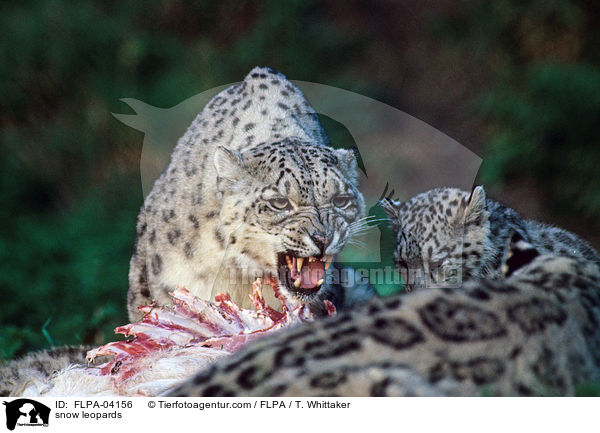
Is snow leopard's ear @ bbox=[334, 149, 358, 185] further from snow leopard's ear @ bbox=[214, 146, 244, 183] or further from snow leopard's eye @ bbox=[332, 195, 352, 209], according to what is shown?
snow leopard's ear @ bbox=[214, 146, 244, 183]

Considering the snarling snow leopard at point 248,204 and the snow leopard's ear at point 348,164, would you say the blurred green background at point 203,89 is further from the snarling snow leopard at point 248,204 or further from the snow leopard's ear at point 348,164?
the snow leopard's ear at point 348,164

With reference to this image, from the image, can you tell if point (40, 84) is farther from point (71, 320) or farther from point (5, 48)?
point (71, 320)

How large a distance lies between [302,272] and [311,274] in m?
0.05

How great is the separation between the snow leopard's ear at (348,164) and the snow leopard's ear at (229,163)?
51 cm

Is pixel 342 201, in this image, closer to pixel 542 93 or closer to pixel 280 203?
pixel 280 203

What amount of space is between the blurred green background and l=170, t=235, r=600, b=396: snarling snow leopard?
2581 mm

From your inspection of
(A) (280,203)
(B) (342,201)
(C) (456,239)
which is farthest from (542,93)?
(A) (280,203)

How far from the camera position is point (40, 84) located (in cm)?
614

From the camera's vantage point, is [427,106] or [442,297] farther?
[427,106]

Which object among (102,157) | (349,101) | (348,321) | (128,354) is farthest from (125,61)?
(348,321)

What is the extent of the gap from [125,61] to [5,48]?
1.06m

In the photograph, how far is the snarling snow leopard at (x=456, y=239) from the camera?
4.32 metres

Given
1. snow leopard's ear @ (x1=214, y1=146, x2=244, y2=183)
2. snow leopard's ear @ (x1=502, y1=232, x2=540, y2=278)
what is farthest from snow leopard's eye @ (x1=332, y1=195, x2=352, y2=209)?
snow leopard's ear @ (x1=502, y1=232, x2=540, y2=278)

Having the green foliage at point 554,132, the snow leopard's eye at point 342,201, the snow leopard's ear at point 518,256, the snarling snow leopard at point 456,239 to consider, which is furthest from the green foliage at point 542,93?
the snow leopard's ear at point 518,256
